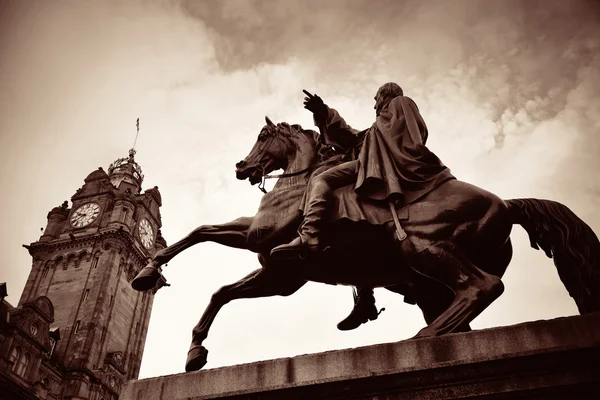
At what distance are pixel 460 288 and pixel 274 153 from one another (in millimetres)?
3659

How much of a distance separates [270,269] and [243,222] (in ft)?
2.40

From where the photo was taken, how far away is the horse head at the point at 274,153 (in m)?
8.25

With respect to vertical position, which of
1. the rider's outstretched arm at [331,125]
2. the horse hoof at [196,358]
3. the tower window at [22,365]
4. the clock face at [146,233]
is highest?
the clock face at [146,233]

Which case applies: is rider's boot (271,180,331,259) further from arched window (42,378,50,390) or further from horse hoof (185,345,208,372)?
arched window (42,378,50,390)

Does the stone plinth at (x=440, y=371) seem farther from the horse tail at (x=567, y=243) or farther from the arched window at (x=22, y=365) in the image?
the arched window at (x=22, y=365)

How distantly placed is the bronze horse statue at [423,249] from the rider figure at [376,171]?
0.58 ft

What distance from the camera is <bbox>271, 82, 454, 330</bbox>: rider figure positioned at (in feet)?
20.9

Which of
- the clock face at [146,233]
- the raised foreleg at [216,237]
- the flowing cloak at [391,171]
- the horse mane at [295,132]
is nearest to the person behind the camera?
the flowing cloak at [391,171]

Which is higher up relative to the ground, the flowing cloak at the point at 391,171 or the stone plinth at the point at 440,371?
the flowing cloak at the point at 391,171

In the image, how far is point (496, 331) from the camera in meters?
4.96

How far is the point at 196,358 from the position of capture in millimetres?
6566

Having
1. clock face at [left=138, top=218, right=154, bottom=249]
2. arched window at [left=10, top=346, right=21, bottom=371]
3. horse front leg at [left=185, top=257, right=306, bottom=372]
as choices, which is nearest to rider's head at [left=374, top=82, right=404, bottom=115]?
horse front leg at [left=185, top=257, right=306, bottom=372]

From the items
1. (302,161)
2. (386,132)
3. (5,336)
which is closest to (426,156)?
(386,132)

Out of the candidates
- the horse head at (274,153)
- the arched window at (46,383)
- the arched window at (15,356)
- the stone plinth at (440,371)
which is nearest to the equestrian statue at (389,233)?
→ the horse head at (274,153)
